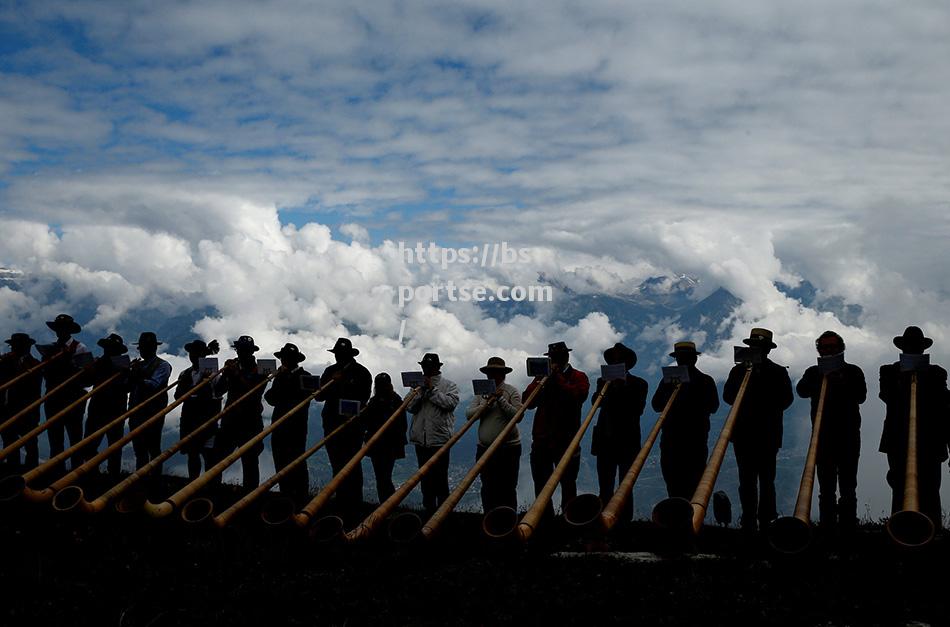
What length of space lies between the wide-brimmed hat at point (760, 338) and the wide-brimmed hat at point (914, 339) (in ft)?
3.90

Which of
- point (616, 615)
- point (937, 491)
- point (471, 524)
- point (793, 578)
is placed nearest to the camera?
point (616, 615)

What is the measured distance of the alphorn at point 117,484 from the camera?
306 inches

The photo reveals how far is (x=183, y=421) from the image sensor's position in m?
11.2

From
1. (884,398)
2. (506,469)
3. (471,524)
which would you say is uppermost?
(884,398)

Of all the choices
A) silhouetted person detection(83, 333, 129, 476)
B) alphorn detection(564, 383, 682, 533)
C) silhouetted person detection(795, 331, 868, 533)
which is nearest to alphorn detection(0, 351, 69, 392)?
silhouetted person detection(83, 333, 129, 476)

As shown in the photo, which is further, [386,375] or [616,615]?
[386,375]

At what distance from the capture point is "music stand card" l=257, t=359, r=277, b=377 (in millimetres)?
10617

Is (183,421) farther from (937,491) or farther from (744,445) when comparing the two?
(937,491)

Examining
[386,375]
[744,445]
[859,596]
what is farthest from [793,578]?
[386,375]

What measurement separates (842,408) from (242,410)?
7335mm

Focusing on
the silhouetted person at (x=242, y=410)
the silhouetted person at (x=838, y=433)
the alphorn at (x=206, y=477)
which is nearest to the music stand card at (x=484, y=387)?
the alphorn at (x=206, y=477)

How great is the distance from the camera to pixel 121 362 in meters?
11.1

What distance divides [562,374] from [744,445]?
7.22 feet

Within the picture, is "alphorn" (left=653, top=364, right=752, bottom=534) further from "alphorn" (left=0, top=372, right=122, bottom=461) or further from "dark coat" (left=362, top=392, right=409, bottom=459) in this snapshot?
"alphorn" (left=0, top=372, right=122, bottom=461)
